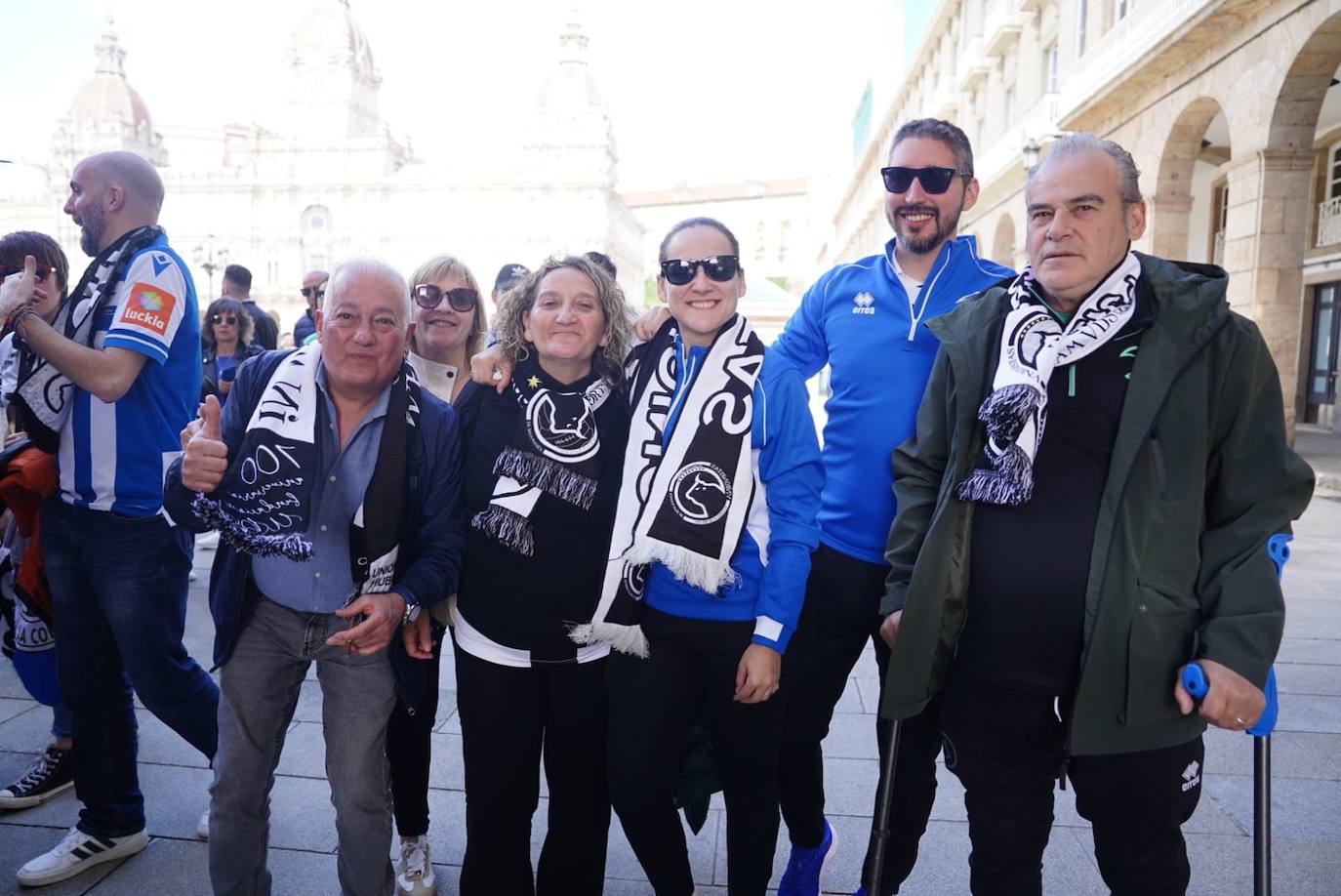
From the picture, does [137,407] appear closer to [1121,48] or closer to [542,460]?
[542,460]

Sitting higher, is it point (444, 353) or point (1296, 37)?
point (1296, 37)

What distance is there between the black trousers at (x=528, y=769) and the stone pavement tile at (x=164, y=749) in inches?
75.8

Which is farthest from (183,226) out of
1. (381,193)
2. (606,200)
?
(606,200)

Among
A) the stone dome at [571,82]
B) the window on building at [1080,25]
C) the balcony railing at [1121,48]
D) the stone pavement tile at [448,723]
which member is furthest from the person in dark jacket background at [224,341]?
the stone dome at [571,82]

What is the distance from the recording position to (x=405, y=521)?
2660mm

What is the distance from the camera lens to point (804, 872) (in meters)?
3.00

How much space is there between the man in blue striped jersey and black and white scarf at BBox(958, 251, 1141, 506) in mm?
2698

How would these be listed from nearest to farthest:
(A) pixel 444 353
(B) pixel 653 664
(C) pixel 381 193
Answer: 1. (B) pixel 653 664
2. (A) pixel 444 353
3. (C) pixel 381 193

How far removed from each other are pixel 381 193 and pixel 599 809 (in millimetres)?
85177

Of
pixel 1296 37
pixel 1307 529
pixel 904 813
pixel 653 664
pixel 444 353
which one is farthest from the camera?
pixel 1296 37

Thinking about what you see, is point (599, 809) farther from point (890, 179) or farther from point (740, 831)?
point (890, 179)

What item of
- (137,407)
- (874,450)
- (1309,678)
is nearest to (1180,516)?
(874,450)

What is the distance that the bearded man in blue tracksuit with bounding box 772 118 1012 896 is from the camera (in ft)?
9.43

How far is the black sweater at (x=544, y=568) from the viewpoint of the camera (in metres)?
2.61
